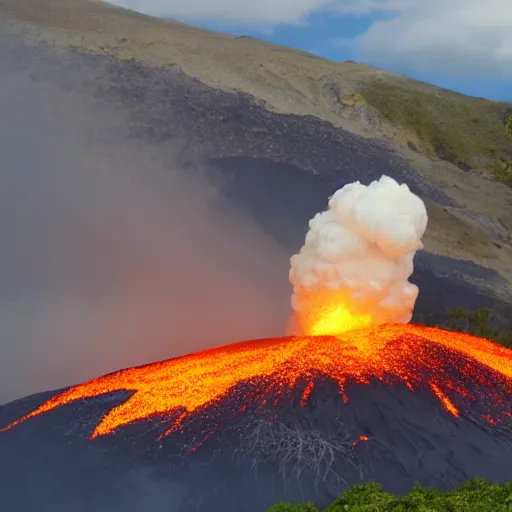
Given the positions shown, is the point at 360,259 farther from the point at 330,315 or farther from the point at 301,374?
the point at 301,374

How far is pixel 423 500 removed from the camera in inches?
556

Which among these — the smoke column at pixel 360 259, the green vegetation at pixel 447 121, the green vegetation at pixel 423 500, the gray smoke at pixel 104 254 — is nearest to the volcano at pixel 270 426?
the green vegetation at pixel 423 500

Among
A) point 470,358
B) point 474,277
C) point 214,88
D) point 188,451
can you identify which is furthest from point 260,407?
point 214,88

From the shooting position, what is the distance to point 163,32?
50781 millimetres

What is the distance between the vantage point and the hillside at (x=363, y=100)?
38.3 metres

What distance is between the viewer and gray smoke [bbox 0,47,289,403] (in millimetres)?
27312

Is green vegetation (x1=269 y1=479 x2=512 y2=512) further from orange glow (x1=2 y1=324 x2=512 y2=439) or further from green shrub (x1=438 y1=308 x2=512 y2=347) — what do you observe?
green shrub (x1=438 y1=308 x2=512 y2=347)

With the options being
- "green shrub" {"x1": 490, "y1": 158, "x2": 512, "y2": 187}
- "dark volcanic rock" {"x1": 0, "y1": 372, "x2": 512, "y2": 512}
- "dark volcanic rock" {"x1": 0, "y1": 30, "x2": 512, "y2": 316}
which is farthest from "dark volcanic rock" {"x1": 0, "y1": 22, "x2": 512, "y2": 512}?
"green shrub" {"x1": 490, "y1": 158, "x2": 512, "y2": 187}

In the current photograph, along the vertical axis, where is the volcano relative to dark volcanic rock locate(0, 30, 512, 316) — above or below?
below

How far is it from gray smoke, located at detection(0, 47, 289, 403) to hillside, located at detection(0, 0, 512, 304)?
6.95 metres

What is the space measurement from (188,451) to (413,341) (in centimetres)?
963

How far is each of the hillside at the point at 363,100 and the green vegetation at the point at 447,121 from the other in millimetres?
97

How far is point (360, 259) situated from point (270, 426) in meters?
7.88

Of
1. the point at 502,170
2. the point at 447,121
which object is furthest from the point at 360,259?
the point at 447,121
